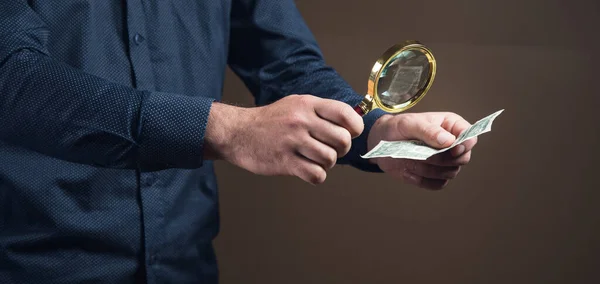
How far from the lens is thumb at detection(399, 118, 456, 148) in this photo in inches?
45.3

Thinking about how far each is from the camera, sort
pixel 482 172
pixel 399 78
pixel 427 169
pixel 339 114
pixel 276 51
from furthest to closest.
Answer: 1. pixel 482 172
2. pixel 276 51
3. pixel 427 169
4. pixel 399 78
5. pixel 339 114

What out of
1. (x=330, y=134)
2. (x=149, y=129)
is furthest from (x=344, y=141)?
(x=149, y=129)

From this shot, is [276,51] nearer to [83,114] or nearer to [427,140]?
[427,140]

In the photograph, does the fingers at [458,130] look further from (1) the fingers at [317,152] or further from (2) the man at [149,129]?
(1) the fingers at [317,152]

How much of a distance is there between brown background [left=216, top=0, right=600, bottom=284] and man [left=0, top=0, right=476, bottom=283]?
674mm

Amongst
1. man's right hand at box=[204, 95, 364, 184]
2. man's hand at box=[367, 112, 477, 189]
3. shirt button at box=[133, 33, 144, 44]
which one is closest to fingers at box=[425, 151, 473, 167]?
man's hand at box=[367, 112, 477, 189]

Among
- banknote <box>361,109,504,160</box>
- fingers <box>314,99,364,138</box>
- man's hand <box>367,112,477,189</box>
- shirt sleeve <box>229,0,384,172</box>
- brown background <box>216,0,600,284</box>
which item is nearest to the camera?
fingers <box>314,99,364,138</box>

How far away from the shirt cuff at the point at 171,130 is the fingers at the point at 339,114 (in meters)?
0.20

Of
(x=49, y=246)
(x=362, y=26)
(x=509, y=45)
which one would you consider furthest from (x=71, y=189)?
(x=509, y=45)

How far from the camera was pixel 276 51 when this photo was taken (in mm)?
1586

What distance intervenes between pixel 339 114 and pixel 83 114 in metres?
0.42

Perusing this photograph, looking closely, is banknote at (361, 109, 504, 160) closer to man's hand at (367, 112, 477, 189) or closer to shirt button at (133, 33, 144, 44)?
man's hand at (367, 112, 477, 189)

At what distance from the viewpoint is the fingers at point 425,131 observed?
115 centimetres

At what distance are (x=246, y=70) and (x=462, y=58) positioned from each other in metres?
0.81
